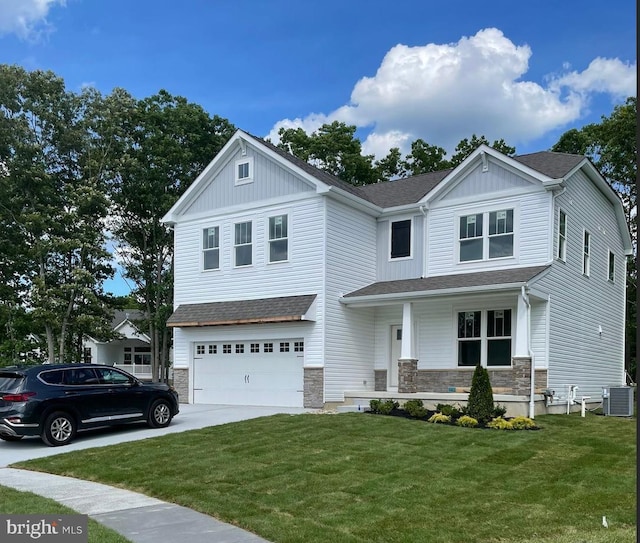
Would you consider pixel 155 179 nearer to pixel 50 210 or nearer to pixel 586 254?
pixel 50 210

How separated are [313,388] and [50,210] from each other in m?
16.8

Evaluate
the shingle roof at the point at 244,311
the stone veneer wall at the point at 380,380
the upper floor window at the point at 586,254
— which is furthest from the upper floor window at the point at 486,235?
the shingle roof at the point at 244,311

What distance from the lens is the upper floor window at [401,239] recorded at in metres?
20.9

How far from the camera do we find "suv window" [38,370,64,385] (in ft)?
44.0

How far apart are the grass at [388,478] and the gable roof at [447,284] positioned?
13.4ft

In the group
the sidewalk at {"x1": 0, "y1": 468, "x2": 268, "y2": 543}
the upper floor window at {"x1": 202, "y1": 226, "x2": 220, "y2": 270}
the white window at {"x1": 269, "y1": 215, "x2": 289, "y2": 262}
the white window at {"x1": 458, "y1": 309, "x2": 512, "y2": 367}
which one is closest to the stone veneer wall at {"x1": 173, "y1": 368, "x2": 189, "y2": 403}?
the upper floor window at {"x1": 202, "y1": 226, "x2": 220, "y2": 270}

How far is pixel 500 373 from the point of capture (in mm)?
18172

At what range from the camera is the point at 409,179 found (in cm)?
2391

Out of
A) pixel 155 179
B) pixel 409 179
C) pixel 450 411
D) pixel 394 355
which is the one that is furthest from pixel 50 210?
pixel 450 411

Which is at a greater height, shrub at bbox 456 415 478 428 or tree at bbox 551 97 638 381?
tree at bbox 551 97 638 381

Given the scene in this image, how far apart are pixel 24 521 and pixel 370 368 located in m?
14.8

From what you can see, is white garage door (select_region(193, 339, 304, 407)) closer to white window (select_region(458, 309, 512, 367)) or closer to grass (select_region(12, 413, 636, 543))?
white window (select_region(458, 309, 512, 367))

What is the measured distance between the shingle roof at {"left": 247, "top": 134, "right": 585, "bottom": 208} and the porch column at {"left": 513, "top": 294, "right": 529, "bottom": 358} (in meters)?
3.80

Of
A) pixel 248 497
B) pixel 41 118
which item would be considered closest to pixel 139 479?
pixel 248 497
